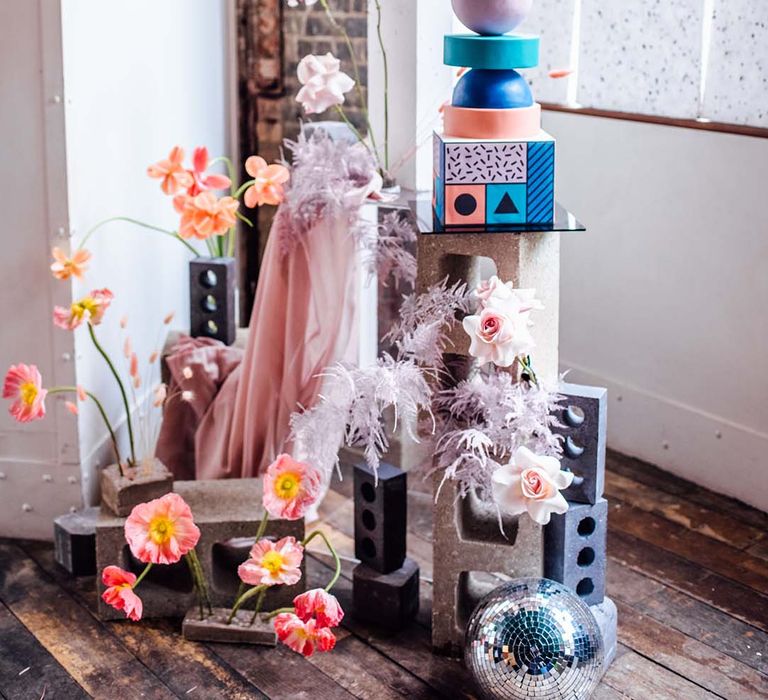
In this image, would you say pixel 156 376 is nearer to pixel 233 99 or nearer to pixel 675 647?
pixel 233 99

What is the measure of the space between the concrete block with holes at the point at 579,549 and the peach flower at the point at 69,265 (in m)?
1.14

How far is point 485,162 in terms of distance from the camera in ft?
7.33

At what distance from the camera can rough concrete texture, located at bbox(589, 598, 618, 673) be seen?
2.41m

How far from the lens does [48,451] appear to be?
2918 mm

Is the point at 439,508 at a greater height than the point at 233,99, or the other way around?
the point at 233,99

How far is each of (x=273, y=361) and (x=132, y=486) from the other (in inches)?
21.1

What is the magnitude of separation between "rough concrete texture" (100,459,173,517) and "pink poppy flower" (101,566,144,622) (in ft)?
0.87

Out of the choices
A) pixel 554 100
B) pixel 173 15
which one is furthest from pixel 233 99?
pixel 554 100

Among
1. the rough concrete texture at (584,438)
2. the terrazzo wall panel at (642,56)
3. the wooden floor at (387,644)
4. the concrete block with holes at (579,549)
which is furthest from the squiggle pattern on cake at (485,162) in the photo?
the terrazzo wall panel at (642,56)

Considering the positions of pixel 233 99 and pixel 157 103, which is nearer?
pixel 157 103

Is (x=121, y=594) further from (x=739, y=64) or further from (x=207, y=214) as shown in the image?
(x=739, y=64)

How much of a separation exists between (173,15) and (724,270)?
66.4 inches

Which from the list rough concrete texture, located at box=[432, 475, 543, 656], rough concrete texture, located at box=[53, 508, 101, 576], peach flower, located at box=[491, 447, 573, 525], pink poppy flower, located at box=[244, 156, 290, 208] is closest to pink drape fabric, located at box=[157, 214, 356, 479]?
pink poppy flower, located at box=[244, 156, 290, 208]

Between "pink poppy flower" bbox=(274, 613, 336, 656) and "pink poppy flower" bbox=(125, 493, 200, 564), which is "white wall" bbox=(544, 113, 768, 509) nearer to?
"pink poppy flower" bbox=(274, 613, 336, 656)
